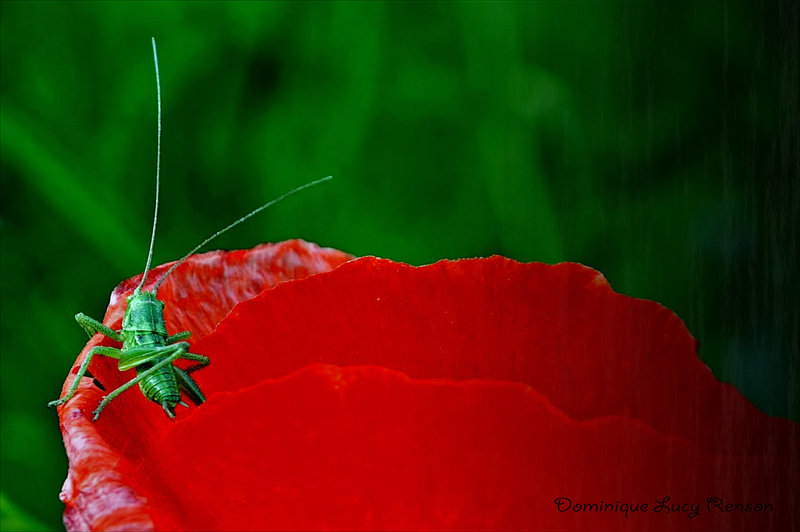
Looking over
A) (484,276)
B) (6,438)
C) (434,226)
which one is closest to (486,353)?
(484,276)

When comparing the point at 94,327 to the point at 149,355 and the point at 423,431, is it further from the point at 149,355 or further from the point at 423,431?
the point at 423,431

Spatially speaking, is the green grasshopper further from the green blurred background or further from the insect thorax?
the green blurred background

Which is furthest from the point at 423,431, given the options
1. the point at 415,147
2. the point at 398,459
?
the point at 415,147

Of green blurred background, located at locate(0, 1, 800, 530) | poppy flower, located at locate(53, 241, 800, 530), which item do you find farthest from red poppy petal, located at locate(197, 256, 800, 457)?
green blurred background, located at locate(0, 1, 800, 530)

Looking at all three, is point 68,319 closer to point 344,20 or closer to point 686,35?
point 344,20

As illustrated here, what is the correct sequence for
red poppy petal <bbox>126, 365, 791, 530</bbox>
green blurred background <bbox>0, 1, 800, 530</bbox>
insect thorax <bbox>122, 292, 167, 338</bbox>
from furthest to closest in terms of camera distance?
green blurred background <bbox>0, 1, 800, 530</bbox>
insect thorax <bbox>122, 292, 167, 338</bbox>
red poppy petal <bbox>126, 365, 791, 530</bbox>

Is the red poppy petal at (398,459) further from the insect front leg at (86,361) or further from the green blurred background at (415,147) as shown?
the green blurred background at (415,147)
